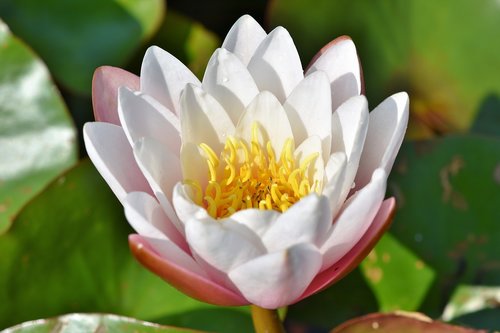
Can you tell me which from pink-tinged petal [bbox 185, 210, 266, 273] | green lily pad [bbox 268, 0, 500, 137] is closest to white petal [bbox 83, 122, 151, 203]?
pink-tinged petal [bbox 185, 210, 266, 273]

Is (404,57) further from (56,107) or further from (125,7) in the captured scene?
(56,107)

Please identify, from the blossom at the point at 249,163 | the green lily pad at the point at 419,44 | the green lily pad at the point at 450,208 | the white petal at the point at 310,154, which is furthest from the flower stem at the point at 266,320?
the green lily pad at the point at 419,44

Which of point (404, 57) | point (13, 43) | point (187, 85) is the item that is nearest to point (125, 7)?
point (13, 43)

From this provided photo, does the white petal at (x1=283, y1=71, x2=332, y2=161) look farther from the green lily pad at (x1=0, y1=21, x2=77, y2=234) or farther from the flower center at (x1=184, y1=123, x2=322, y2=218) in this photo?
the green lily pad at (x1=0, y1=21, x2=77, y2=234)

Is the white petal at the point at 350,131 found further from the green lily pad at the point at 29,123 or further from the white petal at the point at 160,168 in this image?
the green lily pad at the point at 29,123

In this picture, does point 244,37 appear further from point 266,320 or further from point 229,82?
point 266,320

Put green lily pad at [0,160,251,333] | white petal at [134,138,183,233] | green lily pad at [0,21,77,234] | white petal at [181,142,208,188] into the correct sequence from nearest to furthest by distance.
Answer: white petal at [134,138,183,233] → white petal at [181,142,208,188] → green lily pad at [0,160,251,333] → green lily pad at [0,21,77,234]
